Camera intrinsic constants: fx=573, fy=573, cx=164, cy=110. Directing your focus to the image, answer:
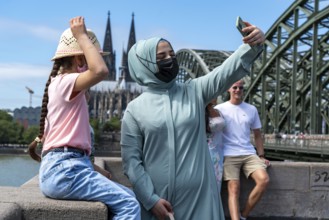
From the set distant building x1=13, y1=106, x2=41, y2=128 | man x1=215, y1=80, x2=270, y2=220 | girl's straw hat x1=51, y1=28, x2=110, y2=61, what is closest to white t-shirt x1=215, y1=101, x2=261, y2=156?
man x1=215, y1=80, x2=270, y2=220

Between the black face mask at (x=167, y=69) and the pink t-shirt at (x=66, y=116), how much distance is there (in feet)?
1.81

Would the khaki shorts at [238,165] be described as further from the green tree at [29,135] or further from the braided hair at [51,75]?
the green tree at [29,135]

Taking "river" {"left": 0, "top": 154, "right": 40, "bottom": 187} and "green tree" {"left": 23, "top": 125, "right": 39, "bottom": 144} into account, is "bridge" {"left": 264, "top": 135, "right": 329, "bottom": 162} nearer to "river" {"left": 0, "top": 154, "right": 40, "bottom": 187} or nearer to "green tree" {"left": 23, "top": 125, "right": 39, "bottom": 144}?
"river" {"left": 0, "top": 154, "right": 40, "bottom": 187}

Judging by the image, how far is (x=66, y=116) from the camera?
2826mm

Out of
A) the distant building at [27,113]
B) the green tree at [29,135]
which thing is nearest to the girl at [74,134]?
the green tree at [29,135]

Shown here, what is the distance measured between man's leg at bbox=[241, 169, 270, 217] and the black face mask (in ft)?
6.21

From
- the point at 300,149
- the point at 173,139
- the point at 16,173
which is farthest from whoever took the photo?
the point at 16,173

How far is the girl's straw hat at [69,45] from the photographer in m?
2.98

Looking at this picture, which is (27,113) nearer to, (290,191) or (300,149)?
(300,149)

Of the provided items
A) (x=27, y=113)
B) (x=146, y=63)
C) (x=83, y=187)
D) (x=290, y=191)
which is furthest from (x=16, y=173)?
(x=27, y=113)

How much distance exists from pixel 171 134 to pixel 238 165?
1.82m

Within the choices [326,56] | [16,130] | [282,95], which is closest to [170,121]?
[326,56]

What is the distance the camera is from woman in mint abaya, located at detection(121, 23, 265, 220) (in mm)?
3143

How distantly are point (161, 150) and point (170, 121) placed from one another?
172mm
